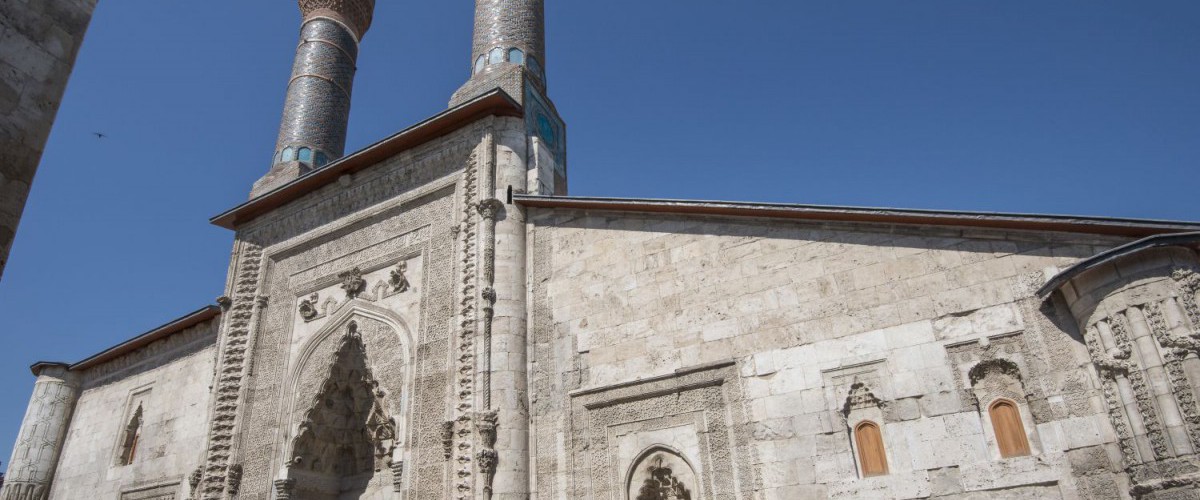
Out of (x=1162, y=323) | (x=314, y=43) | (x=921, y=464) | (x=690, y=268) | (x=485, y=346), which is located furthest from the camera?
(x=314, y=43)

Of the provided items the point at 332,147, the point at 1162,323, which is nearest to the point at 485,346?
the point at 1162,323

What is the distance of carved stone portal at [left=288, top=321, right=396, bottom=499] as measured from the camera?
9.09m

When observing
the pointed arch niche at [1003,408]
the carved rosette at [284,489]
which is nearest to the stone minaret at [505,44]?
the carved rosette at [284,489]

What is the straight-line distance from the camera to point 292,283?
10.4 metres

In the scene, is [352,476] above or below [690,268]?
below

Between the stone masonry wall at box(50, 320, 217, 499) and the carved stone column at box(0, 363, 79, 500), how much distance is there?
0.62 feet

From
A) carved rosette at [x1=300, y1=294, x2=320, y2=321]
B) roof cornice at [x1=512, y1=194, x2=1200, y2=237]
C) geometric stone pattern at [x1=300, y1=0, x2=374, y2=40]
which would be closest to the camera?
roof cornice at [x1=512, y1=194, x2=1200, y2=237]

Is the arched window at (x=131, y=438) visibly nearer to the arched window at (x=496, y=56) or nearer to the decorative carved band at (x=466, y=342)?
the decorative carved band at (x=466, y=342)

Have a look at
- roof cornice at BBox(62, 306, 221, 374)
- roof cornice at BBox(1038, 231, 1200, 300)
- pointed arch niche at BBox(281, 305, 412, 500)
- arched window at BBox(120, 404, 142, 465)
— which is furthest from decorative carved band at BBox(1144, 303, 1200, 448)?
arched window at BBox(120, 404, 142, 465)

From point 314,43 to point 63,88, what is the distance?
35.5 feet

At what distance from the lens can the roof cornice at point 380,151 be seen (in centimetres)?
910

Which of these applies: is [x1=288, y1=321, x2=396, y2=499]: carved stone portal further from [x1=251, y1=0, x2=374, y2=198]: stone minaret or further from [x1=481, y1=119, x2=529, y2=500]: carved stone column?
[x1=251, y1=0, x2=374, y2=198]: stone minaret

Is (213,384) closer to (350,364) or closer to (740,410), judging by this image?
(350,364)

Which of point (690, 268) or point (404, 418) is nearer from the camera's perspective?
point (690, 268)
